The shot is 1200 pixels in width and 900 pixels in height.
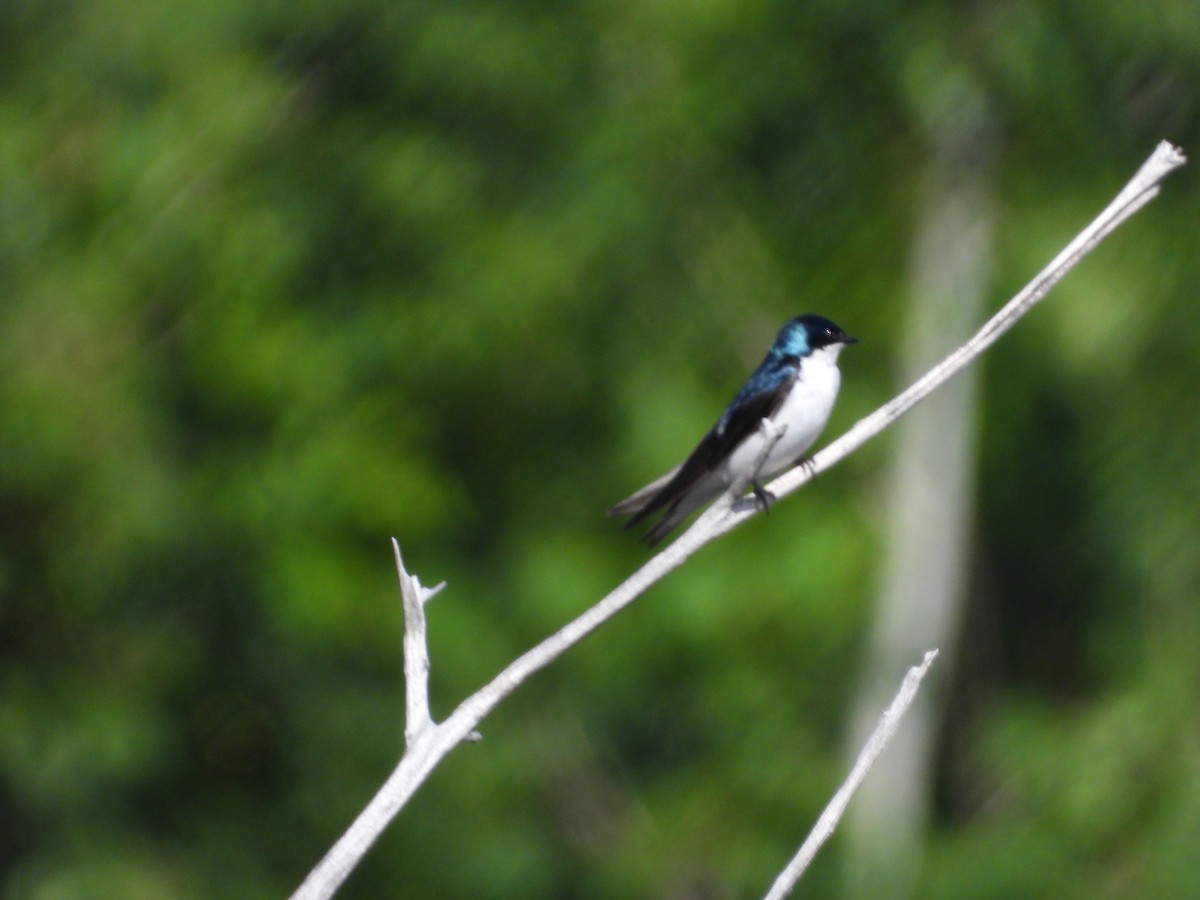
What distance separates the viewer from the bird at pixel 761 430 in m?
4.09

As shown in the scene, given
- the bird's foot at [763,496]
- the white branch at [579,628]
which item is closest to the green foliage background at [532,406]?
the bird's foot at [763,496]

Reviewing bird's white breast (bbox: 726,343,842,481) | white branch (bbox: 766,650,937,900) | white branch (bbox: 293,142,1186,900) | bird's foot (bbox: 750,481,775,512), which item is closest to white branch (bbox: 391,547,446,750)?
white branch (bbox: 293,142,1186,900)

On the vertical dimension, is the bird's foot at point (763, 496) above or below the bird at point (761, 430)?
below

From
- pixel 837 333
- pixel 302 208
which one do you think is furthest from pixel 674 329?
pixel 837 333

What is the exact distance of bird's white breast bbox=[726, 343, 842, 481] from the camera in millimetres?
4094

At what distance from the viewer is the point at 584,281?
848 cm

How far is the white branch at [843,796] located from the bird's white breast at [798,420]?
6.53 feet

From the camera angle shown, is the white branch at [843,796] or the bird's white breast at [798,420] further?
the bird's white breast at [798,420]

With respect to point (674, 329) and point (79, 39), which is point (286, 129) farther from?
point (674, 329)

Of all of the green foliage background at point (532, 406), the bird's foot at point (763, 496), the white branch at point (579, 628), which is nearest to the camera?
the white branch at point (579, 628)

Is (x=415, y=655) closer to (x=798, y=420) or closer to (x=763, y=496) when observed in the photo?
(x=763, y=496)

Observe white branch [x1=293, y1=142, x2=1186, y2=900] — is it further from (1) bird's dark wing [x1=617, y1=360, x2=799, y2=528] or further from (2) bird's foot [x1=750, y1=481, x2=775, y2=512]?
(1) bird's dark wing [x1=617, y1=360, x2=799, y2=528]

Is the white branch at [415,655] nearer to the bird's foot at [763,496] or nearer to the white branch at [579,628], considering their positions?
the white branch at [579,628]

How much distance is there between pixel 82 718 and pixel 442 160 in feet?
11.2
